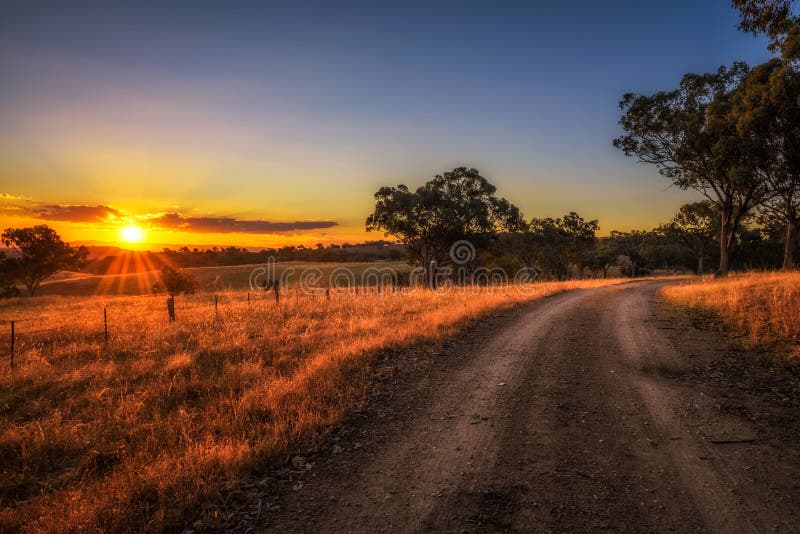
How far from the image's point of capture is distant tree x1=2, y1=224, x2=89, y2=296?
165ft

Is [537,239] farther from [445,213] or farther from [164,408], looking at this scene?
[164,408]

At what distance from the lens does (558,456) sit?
5.08 meters

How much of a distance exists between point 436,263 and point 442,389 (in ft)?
105

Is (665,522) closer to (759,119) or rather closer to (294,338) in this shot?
(294,338)

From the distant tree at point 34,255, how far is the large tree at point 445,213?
4645cm

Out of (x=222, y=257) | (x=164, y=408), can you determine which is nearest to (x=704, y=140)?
(x=164, y=408)

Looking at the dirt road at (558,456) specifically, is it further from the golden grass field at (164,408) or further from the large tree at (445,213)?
the large tree at (445,213)

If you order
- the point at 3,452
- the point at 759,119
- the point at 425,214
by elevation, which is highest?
the point at 759,119

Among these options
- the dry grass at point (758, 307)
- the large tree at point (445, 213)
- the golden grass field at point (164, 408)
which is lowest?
the golden grass field at point (164, 408)

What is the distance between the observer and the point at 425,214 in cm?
3681

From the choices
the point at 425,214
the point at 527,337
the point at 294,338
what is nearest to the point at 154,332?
the point at 294,338

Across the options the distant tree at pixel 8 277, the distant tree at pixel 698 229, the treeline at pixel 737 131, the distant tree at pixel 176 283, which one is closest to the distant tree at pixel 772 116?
the treeline at pixel 737 131

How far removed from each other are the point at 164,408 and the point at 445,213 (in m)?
30.5

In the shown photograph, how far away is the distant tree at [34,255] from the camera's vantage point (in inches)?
Answer: 1982
